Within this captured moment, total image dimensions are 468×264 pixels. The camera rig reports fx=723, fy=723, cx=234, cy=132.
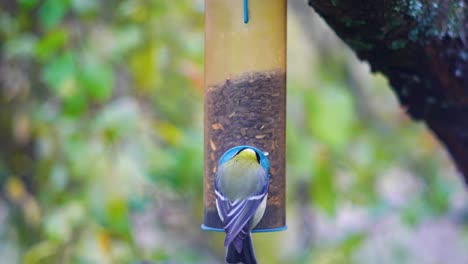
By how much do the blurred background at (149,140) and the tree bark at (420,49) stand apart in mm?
315

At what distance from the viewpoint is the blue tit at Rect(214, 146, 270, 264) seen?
1452 mm

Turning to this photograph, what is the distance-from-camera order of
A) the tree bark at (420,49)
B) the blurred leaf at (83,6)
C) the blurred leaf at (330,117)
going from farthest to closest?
the blurred leaf at (330,117), the blurred leaf at (83,6), the tree bark at (420,49)

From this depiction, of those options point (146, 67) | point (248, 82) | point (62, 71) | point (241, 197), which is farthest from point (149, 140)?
point (241, 197)

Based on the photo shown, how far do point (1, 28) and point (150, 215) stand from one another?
128cm

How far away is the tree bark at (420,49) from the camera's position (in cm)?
128

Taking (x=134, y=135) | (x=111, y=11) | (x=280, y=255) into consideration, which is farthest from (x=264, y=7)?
(x=280, y=255)

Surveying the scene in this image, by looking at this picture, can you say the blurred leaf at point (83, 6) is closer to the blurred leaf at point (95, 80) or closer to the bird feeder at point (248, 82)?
the blurred leaf at point (95, 80)

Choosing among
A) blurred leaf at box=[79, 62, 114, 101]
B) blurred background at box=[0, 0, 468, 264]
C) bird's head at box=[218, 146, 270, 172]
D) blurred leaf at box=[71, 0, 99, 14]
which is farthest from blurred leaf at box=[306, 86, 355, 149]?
bird's head at box=[218, 146, 270, 172]

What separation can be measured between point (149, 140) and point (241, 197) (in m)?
1.22

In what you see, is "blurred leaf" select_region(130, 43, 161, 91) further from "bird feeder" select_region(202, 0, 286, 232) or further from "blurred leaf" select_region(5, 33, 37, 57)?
"bird feeder" select_region(202, 0, 286, 232)

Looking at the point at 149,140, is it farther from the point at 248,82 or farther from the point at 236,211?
the point at 236,211

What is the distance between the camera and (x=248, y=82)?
1633 millimetres

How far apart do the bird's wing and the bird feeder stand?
0.12 meters

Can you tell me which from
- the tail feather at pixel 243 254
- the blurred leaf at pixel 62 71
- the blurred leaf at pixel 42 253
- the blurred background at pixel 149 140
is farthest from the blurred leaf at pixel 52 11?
the tail feather at pixel 243 254
